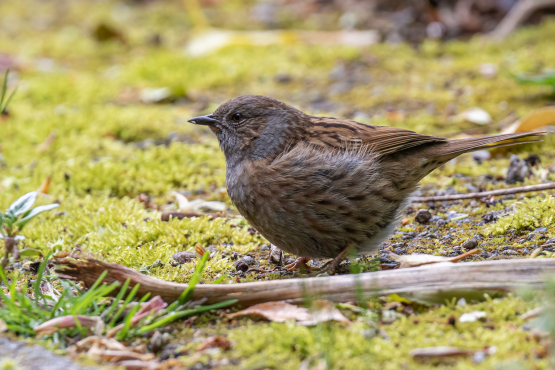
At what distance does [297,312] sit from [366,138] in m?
1.45

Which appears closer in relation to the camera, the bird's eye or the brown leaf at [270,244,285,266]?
the brown leaf at [270,244,285,266]

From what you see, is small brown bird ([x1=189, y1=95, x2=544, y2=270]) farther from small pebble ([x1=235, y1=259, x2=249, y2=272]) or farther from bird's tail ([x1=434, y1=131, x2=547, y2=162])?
small pebble ([x1=235, y1=259, x2=249, y2=272])

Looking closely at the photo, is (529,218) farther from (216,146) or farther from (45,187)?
(45,187)

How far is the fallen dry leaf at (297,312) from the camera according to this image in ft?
9.23

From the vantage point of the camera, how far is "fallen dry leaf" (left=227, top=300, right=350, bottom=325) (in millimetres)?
2812

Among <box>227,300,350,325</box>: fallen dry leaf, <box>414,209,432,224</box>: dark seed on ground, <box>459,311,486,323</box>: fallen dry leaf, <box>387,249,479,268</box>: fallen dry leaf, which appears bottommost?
<box>227,300,350,325</box>: fallen dry leaf

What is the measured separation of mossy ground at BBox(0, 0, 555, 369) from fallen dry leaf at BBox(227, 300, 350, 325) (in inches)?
2.7

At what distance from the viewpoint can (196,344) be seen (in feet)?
9.08

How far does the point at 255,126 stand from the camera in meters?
4.26

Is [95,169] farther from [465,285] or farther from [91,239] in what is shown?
[465,285]

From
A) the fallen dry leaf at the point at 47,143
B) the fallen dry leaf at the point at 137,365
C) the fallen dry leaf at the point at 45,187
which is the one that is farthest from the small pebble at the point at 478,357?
the fallen dry leaf at the point at 47,143

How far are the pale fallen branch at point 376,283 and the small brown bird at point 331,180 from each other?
2.36ft

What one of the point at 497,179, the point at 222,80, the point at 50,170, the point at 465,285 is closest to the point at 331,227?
the point at 465,285

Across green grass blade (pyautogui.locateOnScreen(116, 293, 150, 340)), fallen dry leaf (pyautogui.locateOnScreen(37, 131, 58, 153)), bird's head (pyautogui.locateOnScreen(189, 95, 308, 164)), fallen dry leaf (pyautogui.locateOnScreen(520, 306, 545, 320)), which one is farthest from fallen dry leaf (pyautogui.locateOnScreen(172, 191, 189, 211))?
fallen dry leaf (pyautogui.locateOnScreen(520, 306, 545, 320))
